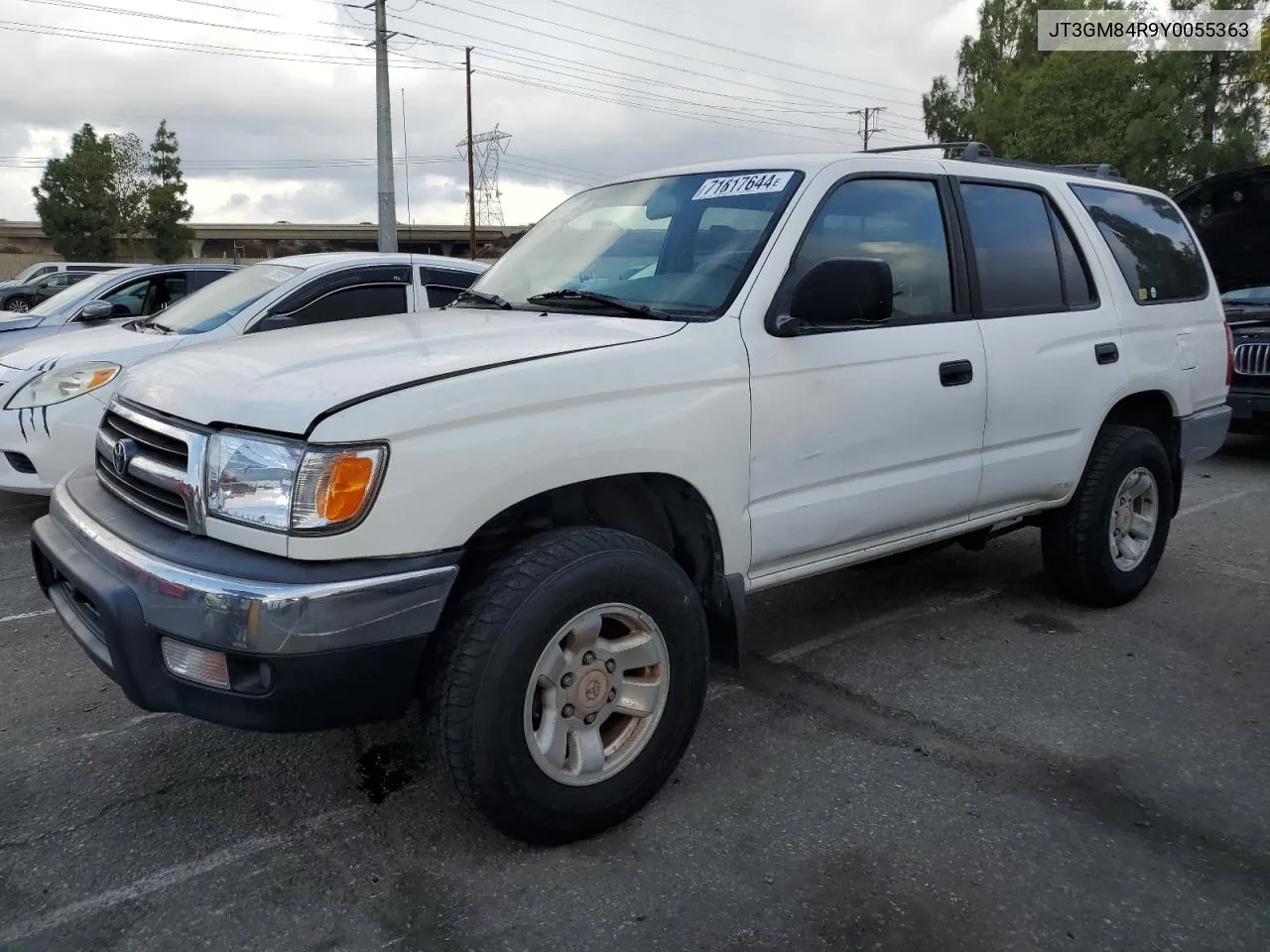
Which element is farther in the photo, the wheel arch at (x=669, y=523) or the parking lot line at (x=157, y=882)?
the wheel arch at (x=669, y=523)

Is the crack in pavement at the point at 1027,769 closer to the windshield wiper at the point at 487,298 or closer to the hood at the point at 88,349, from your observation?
the windshield wiper at the point at 487,298

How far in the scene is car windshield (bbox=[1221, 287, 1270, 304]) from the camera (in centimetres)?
930

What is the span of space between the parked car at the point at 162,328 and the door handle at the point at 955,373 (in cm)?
336

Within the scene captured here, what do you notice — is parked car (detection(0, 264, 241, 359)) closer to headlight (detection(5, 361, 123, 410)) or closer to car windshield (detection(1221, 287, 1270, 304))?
headlight (detection(5, 361, 123, 410))

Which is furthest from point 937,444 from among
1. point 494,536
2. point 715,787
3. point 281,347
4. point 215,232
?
point 215,232

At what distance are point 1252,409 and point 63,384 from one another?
832cm

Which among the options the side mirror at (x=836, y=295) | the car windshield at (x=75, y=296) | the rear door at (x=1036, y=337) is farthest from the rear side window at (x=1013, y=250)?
the car windshield at (x=75, y=296)

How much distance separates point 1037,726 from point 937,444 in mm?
1027

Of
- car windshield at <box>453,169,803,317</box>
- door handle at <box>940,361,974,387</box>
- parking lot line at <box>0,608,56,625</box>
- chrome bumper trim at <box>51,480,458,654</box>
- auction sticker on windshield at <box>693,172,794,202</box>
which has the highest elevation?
auction sticker on windshield at <box>693,172,794,202</box>

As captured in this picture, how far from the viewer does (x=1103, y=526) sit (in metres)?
4.50

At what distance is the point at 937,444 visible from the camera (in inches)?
145

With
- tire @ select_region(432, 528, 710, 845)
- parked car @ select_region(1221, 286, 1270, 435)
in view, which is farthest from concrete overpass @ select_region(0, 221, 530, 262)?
tire @ select_region(432, 528, 710, 845)

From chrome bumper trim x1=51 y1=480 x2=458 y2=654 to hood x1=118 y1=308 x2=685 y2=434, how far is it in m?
0.38

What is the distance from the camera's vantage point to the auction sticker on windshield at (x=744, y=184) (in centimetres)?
346
